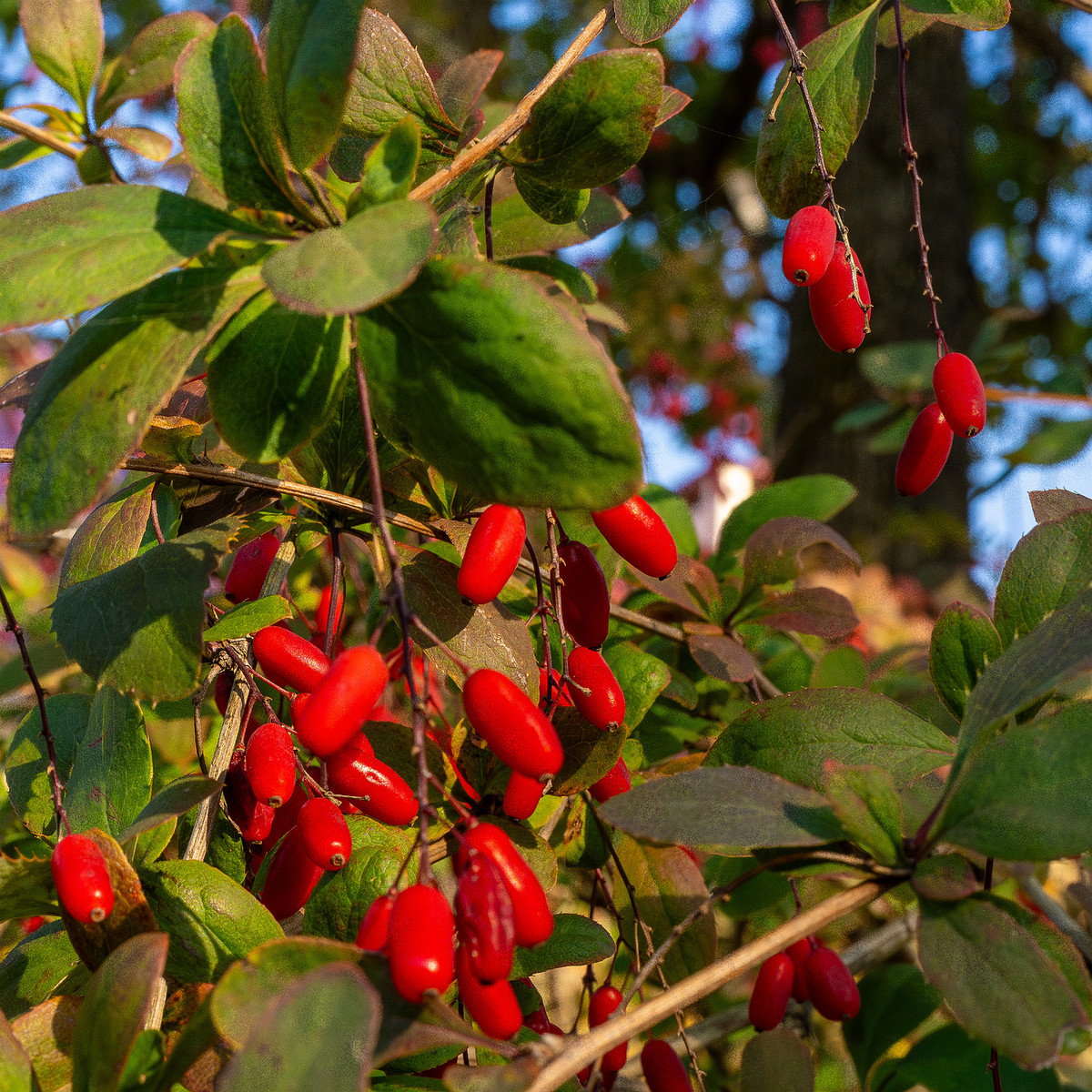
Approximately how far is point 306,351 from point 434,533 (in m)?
0.21

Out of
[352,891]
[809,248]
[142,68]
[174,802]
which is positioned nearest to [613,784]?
[352,891]

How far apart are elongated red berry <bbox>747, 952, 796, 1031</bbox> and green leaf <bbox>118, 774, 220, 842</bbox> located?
450 mm

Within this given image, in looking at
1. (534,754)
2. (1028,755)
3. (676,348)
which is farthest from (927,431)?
(676,348)

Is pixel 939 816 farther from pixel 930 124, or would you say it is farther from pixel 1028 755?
pixel 930 124

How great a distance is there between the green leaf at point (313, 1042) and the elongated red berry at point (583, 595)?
0.31 m

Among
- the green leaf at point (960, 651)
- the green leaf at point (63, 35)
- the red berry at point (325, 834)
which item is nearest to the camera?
the red berry at point (325, 834)

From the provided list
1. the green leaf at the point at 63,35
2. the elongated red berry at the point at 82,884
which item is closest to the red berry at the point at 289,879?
the elongated red berry at the point at 82,884

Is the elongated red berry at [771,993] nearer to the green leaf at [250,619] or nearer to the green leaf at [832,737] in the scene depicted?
the green leaf at [832,737]

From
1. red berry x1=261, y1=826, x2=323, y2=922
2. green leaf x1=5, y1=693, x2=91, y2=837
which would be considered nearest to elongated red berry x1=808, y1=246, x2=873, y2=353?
red berry x1=261, y1=826, x2=323, y2=922

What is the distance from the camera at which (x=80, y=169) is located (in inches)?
40.7

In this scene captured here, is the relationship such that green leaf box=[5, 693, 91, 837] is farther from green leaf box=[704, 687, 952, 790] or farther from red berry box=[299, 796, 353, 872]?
green leaf box=[704, 687, 952, 790]

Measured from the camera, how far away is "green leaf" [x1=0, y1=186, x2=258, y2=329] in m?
0.48

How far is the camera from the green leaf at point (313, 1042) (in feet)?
1.20

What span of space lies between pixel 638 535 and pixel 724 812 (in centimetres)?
19
